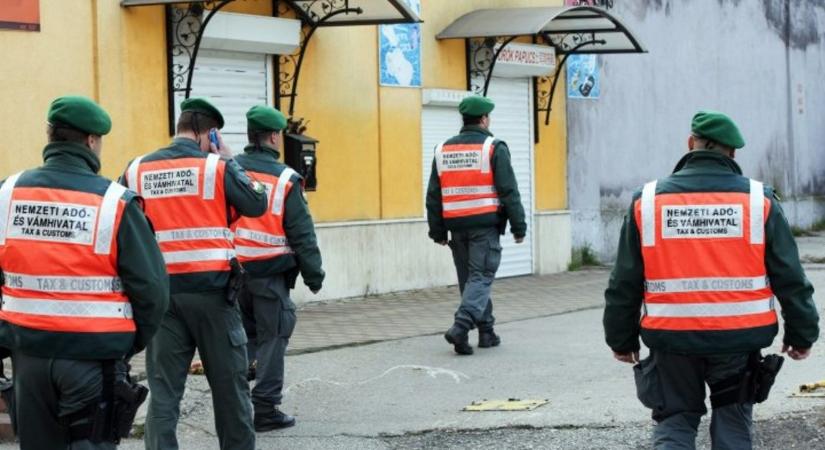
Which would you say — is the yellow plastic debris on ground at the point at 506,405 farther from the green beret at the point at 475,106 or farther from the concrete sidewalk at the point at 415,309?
the green beret at the point at 475,106

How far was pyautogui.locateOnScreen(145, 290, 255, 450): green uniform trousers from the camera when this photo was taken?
707 centimetres

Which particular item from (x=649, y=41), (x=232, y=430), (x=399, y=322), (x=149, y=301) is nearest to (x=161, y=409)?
(x=232, y=430)

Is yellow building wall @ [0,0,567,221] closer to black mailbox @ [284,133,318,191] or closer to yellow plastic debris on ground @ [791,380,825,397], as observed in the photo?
black mailbox @ [284,133,318,191]

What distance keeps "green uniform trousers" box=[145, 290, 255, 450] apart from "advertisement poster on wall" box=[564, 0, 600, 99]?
1298cm

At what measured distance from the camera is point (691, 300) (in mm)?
5984

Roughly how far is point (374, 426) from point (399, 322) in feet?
16.2

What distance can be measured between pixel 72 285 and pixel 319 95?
393 inches

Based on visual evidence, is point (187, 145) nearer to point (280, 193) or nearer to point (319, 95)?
point (280, 193)

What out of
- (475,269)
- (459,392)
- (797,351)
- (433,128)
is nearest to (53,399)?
(797,351)

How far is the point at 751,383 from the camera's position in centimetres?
591

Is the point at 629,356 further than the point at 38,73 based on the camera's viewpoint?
No

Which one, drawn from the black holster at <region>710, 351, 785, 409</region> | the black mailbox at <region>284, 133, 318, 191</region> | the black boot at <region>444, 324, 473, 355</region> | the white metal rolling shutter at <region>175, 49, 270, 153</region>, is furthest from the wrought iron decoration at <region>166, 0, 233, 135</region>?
the black holster at <region>710, 351, 785, 409</region>

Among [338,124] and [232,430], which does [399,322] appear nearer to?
[338,124]

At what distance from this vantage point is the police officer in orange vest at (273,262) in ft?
28.1
